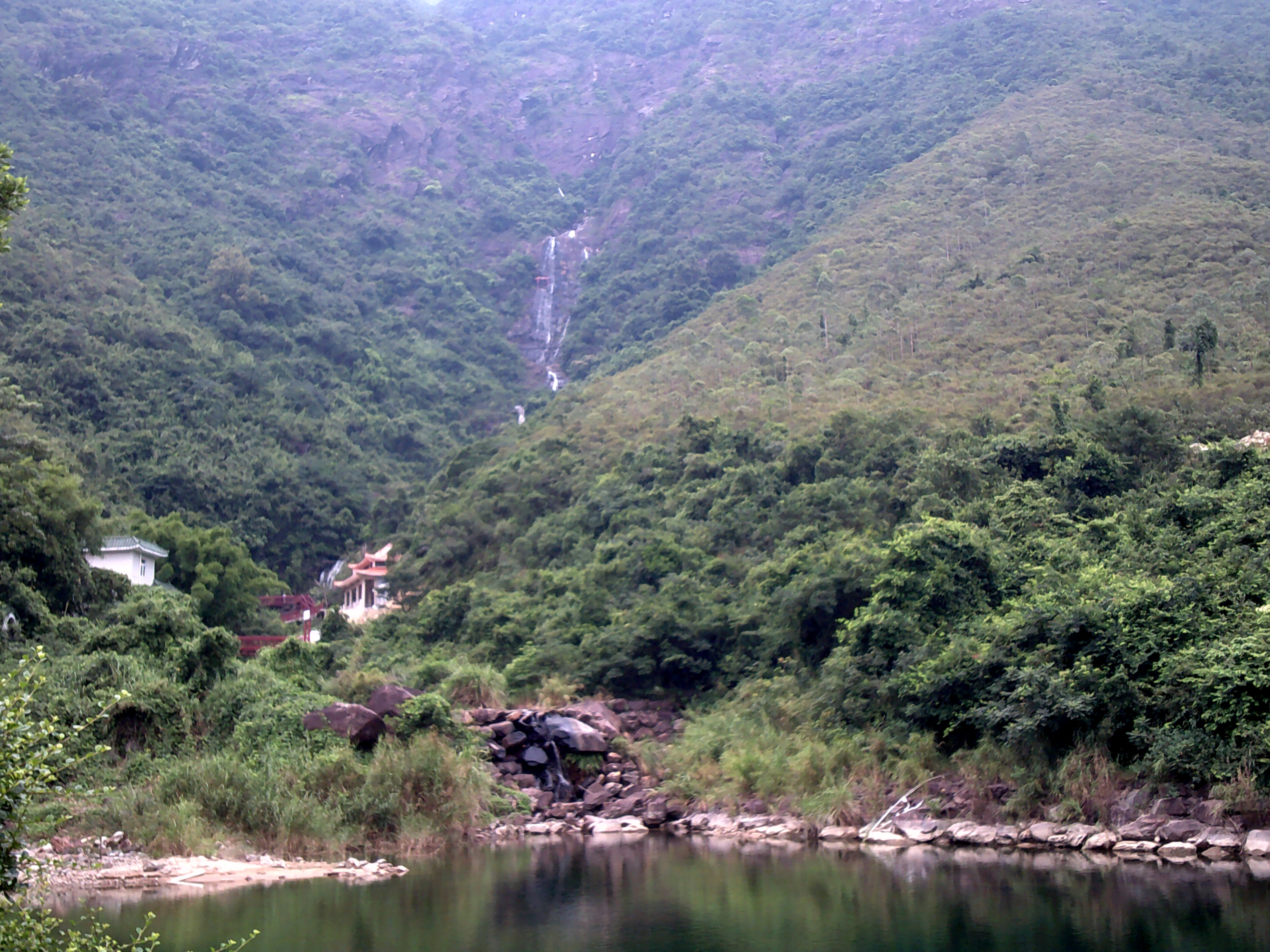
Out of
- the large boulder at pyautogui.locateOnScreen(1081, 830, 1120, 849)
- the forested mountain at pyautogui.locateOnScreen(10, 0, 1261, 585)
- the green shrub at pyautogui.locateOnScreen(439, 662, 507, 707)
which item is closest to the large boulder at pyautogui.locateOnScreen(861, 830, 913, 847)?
the large boulder at pyautogui.locateOnScreen(1081, 830, 1120, 849)

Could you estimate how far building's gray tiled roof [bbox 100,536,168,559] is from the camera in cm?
3853

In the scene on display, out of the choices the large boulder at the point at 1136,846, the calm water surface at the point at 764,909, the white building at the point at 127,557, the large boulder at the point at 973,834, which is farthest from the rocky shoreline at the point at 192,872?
the white building at the point at 127,557

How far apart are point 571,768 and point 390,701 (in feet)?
14.3

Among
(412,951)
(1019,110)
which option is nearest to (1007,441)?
(412,951)

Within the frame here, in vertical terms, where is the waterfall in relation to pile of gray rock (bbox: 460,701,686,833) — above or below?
above

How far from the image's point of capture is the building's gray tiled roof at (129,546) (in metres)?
38.5

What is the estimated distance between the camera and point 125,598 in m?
31.2

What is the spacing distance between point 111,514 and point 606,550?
24127 mm

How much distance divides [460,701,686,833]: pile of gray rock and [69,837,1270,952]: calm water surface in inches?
188

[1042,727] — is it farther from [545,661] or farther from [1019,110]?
[1019,110]

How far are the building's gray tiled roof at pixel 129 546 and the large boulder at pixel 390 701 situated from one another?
61.9 ft

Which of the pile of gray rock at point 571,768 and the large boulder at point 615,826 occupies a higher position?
the pile of gray rock at point 571,768

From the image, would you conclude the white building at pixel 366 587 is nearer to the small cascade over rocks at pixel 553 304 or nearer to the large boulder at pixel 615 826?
the large boulder at pixel 615 826

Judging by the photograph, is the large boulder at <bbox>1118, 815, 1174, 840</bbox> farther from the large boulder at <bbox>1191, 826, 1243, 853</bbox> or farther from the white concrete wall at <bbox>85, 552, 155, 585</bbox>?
the white concrete wall at <bbox>85, 552, 155, 585</bbox>
